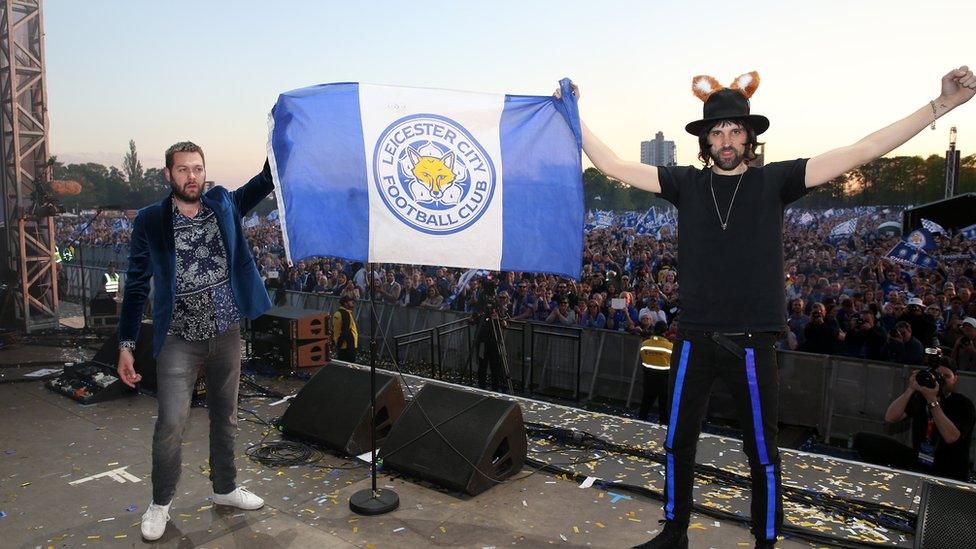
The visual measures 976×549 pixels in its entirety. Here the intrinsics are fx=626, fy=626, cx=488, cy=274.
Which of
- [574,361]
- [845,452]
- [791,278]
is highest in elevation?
[791,278]

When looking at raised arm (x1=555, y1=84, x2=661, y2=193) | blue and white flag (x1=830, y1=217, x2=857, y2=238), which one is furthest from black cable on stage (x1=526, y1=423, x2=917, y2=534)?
blue and white flag (x1=830, y1=217, x2=857, y2=238)

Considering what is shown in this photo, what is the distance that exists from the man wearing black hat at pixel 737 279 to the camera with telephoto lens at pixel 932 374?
9.97ft

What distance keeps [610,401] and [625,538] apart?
22.0ft

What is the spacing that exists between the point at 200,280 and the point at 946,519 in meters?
4.66

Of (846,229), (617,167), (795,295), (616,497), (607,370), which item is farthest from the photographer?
(846,229)

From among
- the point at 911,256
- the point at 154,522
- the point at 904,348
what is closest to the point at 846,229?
the point at 911,256

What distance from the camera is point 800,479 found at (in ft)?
16.6

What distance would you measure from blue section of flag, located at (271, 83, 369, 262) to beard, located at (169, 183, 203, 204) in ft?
1.63

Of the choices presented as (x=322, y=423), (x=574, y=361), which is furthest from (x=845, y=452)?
(x=322, y=423)

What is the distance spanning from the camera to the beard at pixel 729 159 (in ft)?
10.6

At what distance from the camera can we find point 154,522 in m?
3.92

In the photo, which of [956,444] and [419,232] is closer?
[419,232]

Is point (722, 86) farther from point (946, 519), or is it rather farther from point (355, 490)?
point (355, 490)

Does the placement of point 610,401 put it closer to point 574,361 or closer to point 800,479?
point 574,361
